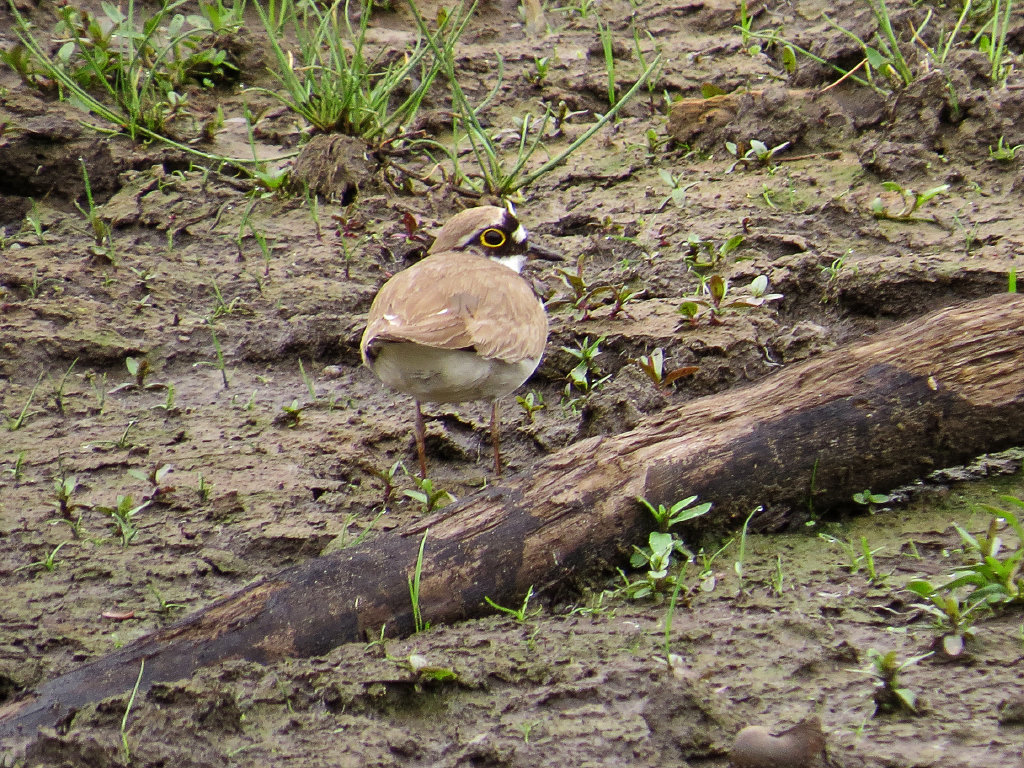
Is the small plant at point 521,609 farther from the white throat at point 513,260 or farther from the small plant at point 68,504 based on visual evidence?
the white throat at point 513,260

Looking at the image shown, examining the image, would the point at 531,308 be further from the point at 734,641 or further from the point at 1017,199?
the point at 1017,199

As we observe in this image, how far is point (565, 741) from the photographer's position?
10.5 feet

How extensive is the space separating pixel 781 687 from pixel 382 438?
2.77m

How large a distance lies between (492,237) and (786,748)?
4001mm

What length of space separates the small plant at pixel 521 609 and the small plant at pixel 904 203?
364 cm

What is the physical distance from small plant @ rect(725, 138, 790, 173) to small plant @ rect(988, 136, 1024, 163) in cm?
127

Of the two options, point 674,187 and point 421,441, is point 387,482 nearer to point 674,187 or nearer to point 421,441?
point 421,441

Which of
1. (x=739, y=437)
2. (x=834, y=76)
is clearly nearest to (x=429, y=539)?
Answer: (x=739, y=437)

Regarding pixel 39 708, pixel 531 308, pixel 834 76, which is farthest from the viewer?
pixel 834 76

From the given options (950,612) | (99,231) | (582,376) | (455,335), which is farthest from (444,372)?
(99,231)

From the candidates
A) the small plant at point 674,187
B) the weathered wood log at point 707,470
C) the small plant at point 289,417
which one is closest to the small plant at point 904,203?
the small plant at point 674,187

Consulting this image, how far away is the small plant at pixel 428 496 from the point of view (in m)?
4.88

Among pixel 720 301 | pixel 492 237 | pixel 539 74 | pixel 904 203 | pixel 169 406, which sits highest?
pixel 539 74

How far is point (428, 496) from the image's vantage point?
490cm
